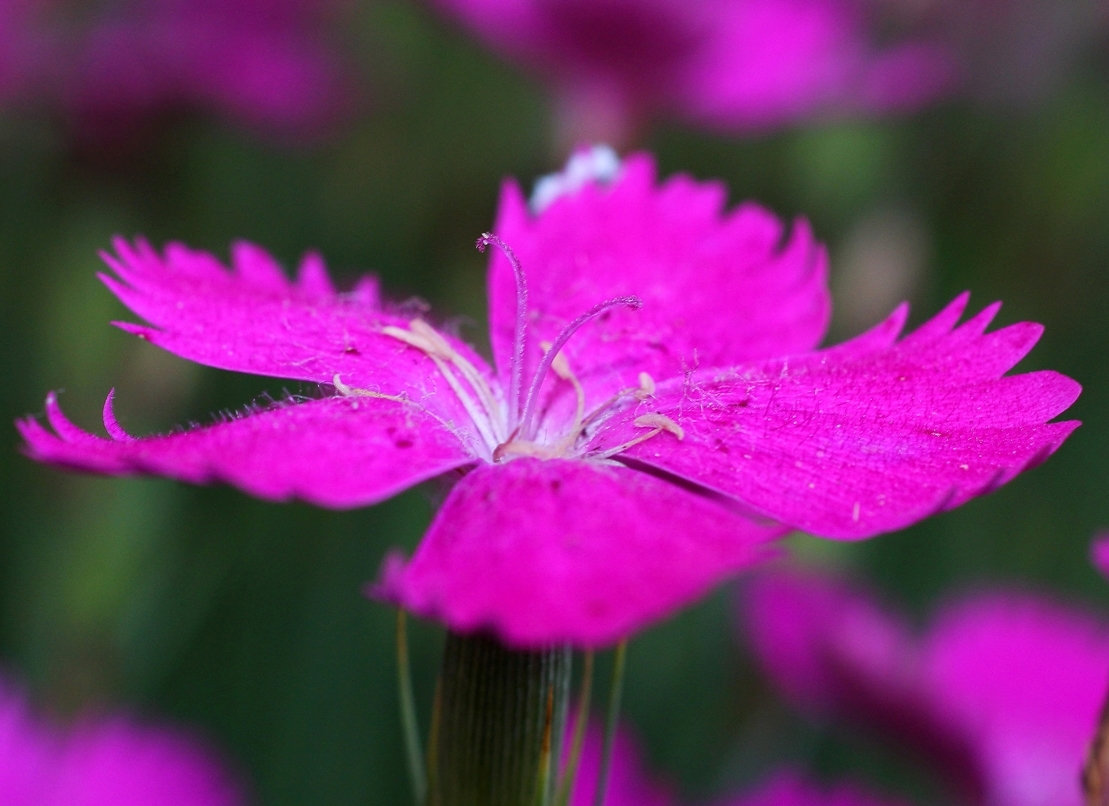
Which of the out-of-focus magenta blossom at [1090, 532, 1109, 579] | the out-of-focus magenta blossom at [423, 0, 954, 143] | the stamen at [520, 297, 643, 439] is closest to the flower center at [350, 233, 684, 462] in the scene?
the stamen at [520, 297, 643, 439]

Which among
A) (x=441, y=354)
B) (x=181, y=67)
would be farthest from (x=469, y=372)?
(x=181, y=67)

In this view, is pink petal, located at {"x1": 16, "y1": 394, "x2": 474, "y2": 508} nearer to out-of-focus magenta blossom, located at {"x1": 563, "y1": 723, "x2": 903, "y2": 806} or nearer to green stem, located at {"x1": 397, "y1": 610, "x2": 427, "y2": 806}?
green stem, located at {"x1": 397, "y1": 610, "x2": 427, "y2": 806}

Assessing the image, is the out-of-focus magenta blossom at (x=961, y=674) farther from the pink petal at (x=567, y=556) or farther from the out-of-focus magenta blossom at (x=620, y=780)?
the pink petal at (x=567, y=556)

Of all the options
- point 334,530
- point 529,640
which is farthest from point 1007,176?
point 529,640

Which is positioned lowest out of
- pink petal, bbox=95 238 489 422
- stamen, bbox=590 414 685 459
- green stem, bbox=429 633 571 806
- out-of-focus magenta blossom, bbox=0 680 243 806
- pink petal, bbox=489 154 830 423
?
green stem, bbox=429 633 571 806

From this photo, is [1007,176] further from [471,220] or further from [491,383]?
[491,383]

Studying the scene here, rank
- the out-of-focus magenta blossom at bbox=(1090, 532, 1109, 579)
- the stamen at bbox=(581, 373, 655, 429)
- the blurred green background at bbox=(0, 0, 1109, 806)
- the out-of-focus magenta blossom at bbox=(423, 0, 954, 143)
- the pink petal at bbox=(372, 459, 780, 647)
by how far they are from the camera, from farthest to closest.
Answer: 1. the out-of-focus magenta blossom at bbox=(423, 0, 954, 143)
2. the blurred green background at bbox=(0, 0, 1109, 806)
3. the stamen at bbox=(581, 373, 655, 429)
4. the out-of-focus magenta blossom at bbox=(1090, 532, 1109, 579)
5. the pink petal at bbox=(372, 459, 780, 647)

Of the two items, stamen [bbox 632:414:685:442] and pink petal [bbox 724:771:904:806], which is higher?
stamen [bbox 632:414:685:442]
